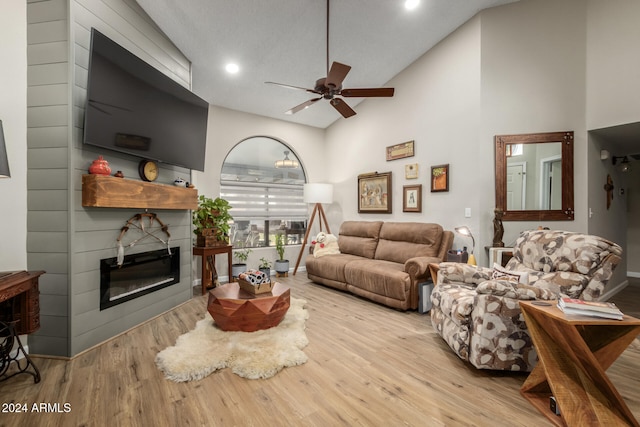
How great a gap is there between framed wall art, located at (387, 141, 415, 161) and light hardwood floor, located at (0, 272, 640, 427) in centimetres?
266

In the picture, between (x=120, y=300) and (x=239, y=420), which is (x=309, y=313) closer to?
(x=239, y=420)

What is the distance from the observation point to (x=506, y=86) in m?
3.24

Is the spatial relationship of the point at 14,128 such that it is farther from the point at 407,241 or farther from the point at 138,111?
the point at 407,241

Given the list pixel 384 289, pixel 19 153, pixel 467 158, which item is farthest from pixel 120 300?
pixel 467 158

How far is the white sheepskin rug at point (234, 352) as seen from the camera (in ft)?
6.40

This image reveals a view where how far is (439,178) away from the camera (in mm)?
3732

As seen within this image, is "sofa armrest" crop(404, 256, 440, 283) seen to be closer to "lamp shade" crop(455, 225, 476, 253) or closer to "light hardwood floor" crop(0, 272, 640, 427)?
"lamp shade" crop(455, 225, 476, 253)

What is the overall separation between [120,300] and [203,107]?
232cm

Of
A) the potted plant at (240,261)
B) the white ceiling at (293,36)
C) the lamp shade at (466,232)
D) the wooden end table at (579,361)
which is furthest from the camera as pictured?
the potted plant at (240,261)

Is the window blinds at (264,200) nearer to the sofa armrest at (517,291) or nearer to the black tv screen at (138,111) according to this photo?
the black tv screen at (138,111)

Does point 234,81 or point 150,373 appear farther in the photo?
point 234,81

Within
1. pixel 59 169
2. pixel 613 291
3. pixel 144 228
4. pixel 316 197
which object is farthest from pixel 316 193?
pixel 613 291

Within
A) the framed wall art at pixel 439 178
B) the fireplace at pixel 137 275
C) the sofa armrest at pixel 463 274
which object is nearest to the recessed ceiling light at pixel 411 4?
the framed wall art at pixel 439 178

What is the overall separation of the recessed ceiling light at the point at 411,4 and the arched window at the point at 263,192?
315cm
